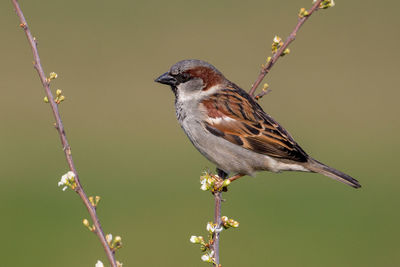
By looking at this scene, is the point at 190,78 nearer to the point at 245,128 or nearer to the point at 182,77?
the point at 182,77

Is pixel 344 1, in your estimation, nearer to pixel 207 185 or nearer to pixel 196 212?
pixel 196 212

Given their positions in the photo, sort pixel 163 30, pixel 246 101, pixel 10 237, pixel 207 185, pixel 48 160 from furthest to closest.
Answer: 1. pixel 163 30
2. pixel 48 160
3. pixel 10 237
4. pixel 246 101
5. pixel 207 185

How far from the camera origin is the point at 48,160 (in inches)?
420

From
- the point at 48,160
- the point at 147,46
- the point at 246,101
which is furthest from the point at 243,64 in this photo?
the point at 246,101

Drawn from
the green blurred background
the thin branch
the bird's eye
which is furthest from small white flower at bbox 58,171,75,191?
the green blurred background

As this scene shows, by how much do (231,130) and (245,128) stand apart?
10 cm

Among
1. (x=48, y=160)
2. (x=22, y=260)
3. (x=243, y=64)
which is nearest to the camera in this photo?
(x=22, y=260)

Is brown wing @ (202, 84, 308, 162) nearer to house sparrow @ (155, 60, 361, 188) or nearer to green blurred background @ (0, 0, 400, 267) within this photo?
house sparrow @ (155, 60, 361, 188)

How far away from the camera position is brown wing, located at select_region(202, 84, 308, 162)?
407 cm

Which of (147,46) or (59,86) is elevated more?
(147,46)

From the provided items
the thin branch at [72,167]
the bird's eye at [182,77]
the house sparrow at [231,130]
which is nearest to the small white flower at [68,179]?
the thin branch at [72,167]

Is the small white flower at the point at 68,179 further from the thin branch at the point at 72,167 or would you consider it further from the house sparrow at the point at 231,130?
the house sparrow at the point at 231,130

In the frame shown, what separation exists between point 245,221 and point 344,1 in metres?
13.2

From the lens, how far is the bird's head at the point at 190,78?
4.11 m
